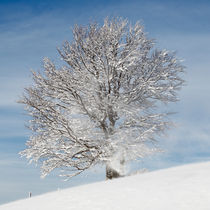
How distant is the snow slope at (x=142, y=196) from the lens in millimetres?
5547

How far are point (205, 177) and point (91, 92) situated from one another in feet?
31.7

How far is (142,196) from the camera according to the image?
604cm

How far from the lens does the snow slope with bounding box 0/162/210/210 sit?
5547 millimetres

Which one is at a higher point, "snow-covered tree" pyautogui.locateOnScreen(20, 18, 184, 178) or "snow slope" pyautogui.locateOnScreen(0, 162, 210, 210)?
"snow-covered tree" pyautogui.locateOnScreen(20, 18, 184, 178)

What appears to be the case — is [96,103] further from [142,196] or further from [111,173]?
[142,196]

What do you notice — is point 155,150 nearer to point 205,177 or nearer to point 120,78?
point 120,78

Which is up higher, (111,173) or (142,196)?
(111,173)

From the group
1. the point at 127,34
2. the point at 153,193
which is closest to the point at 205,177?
the point at 153,193

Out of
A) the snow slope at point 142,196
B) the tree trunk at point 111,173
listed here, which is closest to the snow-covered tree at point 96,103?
the tree trunk at point 111,173

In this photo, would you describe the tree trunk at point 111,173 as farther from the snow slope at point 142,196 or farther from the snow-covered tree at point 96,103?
the snow slope at point 142,196

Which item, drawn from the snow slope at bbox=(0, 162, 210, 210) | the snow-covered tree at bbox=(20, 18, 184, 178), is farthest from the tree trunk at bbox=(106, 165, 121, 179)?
the snow slope at bbox=(0, 162, 210, 210)

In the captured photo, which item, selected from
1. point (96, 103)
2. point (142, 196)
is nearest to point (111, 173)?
point (96, 103)

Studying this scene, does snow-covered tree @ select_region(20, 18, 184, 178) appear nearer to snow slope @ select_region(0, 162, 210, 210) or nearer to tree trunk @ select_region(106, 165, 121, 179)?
tree trunk @ select_region(106, 165, 121, 179)

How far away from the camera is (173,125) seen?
17016mm
